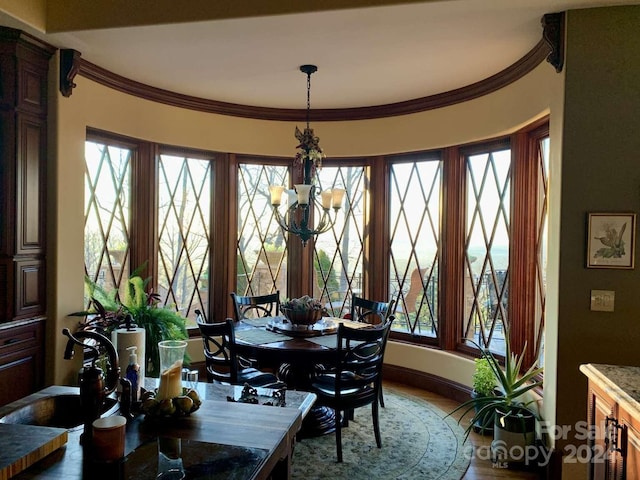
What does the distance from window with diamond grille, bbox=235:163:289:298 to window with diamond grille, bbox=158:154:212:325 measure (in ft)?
1.19

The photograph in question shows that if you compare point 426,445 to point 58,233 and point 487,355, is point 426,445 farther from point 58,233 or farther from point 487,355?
point 58,233

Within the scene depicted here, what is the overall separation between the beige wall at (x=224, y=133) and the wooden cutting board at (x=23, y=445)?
2176 millimetres

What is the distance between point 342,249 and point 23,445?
400cm

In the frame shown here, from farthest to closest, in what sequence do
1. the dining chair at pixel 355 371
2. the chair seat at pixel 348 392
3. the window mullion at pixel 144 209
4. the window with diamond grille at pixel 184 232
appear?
the window with diamond grille at pixel 184 232
the window mullion at pixel 144 209
the chair seat at pixel 348 392
the dining chair at pixel 355 371

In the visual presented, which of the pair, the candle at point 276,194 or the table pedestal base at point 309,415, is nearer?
the table pedestal base at point 309,415

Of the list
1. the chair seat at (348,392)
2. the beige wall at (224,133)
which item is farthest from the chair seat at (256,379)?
the beige wall at (224,133)

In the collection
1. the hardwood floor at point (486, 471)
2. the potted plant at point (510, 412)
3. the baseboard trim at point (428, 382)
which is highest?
the potted plant at point (510, 412)

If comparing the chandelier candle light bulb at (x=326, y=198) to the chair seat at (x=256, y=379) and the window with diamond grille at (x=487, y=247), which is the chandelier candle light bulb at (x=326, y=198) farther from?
the window with diamond grille at (x=487, y=247)

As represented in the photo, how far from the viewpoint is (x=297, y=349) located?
3113mm

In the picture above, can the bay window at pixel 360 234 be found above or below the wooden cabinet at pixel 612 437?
above

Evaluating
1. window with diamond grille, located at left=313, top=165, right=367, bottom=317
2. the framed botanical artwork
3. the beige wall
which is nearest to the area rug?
the beige wall

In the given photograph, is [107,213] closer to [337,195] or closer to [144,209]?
[144,209]

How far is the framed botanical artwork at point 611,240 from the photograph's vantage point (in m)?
2.63

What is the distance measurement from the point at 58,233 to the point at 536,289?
354 cm
